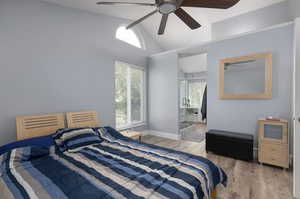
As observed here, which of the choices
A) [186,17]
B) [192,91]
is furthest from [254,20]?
[192,91]

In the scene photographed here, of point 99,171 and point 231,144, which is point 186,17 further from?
point 231,144

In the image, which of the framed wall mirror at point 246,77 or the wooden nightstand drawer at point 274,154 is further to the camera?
the framed wall mirror at point 246,77

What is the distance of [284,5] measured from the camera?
315cm

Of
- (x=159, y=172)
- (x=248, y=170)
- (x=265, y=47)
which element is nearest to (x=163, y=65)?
(x=265, y=47)

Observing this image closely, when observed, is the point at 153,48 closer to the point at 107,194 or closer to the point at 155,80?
the point at 155,80

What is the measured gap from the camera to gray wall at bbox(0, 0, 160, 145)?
2.19m

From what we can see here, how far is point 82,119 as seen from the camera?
2877mm

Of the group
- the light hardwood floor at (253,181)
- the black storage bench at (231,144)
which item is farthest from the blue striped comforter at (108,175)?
the black storage bench at (231,144)

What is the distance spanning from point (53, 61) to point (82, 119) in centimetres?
122

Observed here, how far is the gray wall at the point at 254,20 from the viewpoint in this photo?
10.5ft

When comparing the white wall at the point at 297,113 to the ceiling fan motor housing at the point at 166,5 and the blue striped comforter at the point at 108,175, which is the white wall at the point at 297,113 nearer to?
the blue striped comforter at the point at 108,175

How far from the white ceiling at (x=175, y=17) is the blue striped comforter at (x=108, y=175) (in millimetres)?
2787

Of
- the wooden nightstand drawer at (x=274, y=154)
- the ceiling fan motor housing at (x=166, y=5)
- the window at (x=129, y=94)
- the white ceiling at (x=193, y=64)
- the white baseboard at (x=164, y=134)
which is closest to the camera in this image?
the ceiling fan motor housing at (x=166, y=5)

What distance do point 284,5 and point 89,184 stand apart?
4.91 meters
